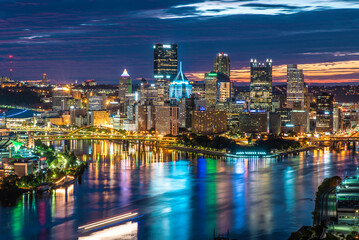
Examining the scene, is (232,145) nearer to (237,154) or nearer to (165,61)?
(237,154)

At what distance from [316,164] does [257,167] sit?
2.07 meters

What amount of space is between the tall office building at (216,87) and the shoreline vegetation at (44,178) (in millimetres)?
28342

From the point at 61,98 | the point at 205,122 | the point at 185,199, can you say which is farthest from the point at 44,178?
the point at 61,98

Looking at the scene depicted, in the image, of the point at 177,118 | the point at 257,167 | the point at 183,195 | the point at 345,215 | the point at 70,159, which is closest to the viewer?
the point at 345,215

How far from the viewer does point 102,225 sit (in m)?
13.7

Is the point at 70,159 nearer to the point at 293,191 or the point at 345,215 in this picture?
the point at 293,191

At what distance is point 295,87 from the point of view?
49.8 meters

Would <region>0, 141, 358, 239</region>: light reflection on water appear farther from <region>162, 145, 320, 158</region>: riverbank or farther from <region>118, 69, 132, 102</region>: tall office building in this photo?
<region>118, 69, 132, 102</region>: tall office building

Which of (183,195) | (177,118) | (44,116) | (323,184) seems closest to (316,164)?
(323,184)

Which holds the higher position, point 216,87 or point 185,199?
point 216,87

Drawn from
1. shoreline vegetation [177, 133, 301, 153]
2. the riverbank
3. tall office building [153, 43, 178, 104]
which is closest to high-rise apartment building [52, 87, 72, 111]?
tall office building [153, 43, 178, 104]

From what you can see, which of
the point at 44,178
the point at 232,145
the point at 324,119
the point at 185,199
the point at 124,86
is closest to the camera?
the point at 185,199

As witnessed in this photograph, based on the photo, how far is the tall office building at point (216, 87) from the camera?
169 feet

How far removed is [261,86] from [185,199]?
33174mm
